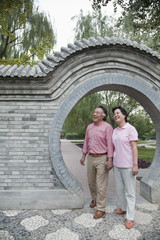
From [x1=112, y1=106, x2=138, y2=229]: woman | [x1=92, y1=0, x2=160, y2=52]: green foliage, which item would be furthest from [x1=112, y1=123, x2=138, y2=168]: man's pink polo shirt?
[x1=92, y1=0, x2=160, y2=52]: green foliage

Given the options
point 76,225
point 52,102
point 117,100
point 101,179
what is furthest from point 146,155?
point 76,225

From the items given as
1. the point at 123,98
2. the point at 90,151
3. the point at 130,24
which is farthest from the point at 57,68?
the point at 123,98

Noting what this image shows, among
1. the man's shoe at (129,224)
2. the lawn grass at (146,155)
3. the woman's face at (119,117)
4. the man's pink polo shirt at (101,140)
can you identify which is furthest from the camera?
the lawn grass at (146,155)

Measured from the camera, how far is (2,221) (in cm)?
331

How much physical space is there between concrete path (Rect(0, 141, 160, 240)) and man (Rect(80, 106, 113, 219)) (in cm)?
28

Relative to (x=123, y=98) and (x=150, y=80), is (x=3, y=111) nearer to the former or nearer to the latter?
(x=150, y=80)

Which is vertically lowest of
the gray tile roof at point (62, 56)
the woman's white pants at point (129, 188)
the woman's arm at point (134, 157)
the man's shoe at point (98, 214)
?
the man's shoe at point (98, 214)

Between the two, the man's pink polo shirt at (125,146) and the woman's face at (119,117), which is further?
the woman's face at (119,117)

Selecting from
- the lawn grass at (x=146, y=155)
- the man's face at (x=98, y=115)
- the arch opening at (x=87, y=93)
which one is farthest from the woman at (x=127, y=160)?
the lawn grass at (x=146, y=155)

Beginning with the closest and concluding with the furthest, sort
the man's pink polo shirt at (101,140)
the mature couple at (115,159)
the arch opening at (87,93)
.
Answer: the mature couple at (115,159), the man's pink polo shirt at (101,140), the arch opening at (87,93)

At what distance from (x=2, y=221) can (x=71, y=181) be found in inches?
52.8

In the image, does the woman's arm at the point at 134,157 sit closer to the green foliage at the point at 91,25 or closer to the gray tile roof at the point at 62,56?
the gray tile roof at the point at 62,56

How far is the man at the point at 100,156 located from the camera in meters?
3.46

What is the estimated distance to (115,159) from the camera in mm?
3393
